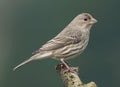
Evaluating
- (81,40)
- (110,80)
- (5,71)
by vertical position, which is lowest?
(110,80)

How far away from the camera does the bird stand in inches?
544

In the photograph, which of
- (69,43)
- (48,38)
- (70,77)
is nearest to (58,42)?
(69,43)

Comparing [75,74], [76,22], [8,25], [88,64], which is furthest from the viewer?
[8,25]

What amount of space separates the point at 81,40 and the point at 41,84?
29.5 m

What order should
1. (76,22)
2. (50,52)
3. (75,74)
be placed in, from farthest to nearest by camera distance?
(76,22)
(50,52)
(75,74)

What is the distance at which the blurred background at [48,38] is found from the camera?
44.9 meters

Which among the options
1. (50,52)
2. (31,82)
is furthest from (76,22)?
(31,82)

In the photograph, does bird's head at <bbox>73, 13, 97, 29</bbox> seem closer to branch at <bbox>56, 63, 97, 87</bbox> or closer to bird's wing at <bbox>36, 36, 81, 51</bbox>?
bird's wing at <bbox>36, 36, 81, 51</bbox>

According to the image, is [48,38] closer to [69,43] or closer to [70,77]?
[69,43]

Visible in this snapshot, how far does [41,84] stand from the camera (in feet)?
145

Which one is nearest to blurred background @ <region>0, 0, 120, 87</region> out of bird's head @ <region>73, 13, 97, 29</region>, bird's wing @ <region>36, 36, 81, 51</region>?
bird's head @ <region>73, 13, 97, 29</region>

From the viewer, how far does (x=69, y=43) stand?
14.6m

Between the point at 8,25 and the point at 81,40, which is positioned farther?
the point at 8,25

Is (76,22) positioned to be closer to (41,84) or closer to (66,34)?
(66,34)
